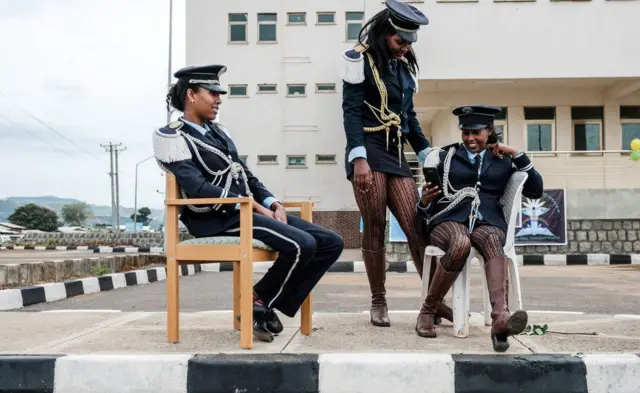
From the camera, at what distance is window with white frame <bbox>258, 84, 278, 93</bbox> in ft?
93.0

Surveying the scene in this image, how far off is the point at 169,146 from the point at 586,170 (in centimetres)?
1681

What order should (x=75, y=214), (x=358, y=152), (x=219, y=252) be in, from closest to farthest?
(x=219, y=252) < (x=358, y=152) < (x=75, y=214)

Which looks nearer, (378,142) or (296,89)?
(378,142)

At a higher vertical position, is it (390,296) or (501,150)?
(501,150)

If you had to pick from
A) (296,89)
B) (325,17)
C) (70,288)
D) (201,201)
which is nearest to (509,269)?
(201,201)

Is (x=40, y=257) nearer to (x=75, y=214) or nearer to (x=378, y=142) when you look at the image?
(x=378, y=142)

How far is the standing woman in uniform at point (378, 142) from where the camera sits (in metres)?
4.43

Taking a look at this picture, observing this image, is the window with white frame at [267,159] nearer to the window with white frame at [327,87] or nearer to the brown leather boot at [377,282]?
the window with white frame at [327,87]

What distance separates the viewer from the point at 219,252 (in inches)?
145

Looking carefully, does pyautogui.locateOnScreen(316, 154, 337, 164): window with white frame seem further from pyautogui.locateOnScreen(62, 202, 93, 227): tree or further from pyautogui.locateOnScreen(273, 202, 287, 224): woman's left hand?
pyautogui.locateOnScreen(62, 202, 93, 227): tree

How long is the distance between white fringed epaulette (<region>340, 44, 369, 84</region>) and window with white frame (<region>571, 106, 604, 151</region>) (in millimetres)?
20693

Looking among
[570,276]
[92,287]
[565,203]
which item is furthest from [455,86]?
[92,287]

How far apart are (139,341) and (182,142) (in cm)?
111

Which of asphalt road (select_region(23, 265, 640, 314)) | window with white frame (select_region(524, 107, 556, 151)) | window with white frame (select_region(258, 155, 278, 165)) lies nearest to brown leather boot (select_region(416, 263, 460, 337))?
asphalt road (select_region(23, 265, 640, 314))
